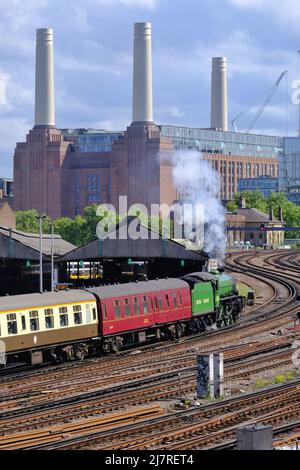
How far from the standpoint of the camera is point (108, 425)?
2991cm

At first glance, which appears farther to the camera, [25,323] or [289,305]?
[289,305]

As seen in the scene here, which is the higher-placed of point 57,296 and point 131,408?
point 57,296

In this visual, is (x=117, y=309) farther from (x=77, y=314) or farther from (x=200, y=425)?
(x=200, y=425)

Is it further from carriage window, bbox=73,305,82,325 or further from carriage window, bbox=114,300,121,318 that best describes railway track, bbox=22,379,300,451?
carriage window, bbox=114,300,121,318

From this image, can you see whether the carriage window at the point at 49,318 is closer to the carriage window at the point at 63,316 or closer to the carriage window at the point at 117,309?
the carriage window at the point at 63,316

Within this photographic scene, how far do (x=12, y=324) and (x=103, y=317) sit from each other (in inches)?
249

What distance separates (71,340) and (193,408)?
12776 mm

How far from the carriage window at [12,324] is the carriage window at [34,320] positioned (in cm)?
98

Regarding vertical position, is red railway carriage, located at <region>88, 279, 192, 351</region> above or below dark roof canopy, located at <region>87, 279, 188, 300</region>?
below

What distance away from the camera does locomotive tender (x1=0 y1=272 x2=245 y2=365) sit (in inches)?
1635

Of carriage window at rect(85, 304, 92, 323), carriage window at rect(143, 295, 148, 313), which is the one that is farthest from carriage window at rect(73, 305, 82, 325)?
carriage window at rect(143, 295, 148, 313)

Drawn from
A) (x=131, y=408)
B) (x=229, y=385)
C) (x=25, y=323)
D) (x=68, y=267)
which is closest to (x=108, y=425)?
(x=131, y=408)
